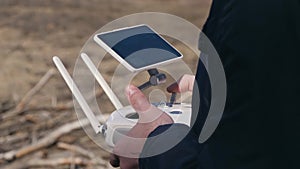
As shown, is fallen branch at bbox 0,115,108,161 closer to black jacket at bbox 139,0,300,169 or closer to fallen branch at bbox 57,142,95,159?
fallen branch at bbox 57,142,95,159

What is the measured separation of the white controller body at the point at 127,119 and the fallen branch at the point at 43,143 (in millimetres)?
1332

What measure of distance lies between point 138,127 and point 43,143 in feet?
5.20

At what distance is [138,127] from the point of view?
0.98 m

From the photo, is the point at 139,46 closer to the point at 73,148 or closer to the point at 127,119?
the point at 127,119

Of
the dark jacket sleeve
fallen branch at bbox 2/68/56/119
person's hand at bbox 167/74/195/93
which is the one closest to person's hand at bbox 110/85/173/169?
the dark jacket sleeve

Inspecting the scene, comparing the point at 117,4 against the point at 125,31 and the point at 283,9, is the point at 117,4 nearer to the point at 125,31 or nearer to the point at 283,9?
the point at 125,31

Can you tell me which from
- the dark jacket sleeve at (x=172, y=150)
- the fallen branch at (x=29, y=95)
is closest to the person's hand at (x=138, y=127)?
the dark jacket sleeve at (x=172, y=150)

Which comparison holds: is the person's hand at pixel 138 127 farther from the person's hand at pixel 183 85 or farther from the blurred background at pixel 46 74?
the blurred background at pixel 46 74

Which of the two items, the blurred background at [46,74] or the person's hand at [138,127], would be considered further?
the blurred background at [46,74]

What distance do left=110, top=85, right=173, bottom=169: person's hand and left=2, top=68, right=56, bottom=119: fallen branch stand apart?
1.81 metres

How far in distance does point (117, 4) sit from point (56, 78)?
1311 mm

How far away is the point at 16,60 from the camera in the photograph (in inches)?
139

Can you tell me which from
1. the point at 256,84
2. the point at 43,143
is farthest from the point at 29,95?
the point at 256,84

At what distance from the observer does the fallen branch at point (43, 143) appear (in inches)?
96.9
